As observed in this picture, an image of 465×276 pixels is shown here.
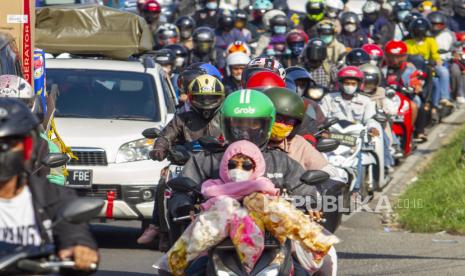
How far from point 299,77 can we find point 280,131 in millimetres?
6979

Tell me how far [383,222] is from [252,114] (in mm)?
8004

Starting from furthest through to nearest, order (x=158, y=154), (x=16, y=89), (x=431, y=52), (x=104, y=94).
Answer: (x=431, y=52)
(x=104, y=94)
(x=158, y=154)
(x=16, y=89)

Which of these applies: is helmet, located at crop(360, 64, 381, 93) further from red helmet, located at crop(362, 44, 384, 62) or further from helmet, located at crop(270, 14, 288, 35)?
helmet, located at crop(270, 14, 288, 35)

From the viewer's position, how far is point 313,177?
9.05m

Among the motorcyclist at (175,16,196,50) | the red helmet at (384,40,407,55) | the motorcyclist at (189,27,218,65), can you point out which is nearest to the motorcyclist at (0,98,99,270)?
the red helmet at (384,40,407,55)

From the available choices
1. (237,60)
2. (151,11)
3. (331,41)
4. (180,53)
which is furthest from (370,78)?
(151,11)

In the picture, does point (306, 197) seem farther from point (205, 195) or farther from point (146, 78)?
point (146, 78)

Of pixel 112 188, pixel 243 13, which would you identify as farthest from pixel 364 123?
pixel 243 13

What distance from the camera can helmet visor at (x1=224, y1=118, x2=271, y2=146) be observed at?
926 cm

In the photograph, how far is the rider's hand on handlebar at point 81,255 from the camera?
21.8ft

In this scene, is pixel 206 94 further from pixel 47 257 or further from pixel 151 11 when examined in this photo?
pixel 151 11

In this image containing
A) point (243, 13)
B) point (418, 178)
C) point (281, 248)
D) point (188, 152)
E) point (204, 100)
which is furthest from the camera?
point (243, 13)

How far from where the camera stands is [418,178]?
813 inches

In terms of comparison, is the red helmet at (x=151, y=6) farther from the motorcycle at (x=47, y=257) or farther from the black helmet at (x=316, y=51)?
the motorcycle at (x=47, y=257)
